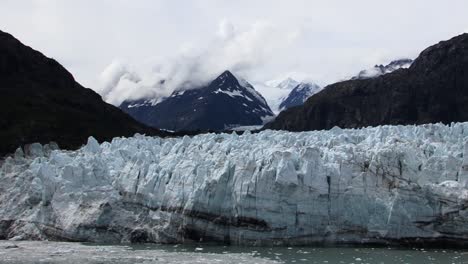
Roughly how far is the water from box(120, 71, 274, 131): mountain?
14549 cm

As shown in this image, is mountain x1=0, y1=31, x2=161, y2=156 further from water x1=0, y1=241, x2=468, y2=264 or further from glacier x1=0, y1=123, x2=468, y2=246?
water x1=0, y1=241, x2=468, y2=264

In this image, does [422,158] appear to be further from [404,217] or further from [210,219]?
[210,219]

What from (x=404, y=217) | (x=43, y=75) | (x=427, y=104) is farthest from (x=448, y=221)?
(x=427, y=104)

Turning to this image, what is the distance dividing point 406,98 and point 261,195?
79.5 meters

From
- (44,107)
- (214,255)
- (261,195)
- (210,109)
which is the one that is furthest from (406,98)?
(210,109)

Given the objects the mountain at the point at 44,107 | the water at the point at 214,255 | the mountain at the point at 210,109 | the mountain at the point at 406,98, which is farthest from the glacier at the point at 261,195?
the mountain at the point at 210,109

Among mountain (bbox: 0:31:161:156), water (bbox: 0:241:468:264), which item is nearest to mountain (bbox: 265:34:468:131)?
mountain (bbox: 0:31:161:156)

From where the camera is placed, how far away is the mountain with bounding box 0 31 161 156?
57094mm

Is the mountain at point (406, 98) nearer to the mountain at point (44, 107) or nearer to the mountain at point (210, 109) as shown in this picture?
the mountain at point (44, 107)

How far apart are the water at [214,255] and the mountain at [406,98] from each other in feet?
244

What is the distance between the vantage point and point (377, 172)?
1013 inches

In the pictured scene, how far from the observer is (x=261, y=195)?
2597cm

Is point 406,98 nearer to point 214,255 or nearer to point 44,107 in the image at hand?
point 44,107

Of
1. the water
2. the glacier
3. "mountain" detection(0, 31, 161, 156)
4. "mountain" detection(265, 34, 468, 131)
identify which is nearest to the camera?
the water
